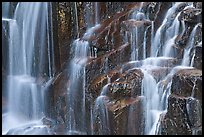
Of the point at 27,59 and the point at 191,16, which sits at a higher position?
the point at 191,16

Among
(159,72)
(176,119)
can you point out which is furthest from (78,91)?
(176,119)

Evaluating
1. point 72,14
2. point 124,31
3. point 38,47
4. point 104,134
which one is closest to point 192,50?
point 124,31

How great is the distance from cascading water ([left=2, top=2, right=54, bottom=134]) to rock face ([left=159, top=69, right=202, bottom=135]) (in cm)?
542

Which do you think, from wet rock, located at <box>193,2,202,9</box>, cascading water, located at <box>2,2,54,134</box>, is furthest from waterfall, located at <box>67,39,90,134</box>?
wet rock, located at <box>193,2,202,9</box>

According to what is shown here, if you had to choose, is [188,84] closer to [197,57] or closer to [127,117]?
[197,57]

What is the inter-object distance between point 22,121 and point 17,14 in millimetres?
4333

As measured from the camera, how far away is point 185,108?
36.4 feet

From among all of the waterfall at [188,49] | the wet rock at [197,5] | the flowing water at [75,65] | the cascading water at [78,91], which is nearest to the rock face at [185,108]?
the flowing water at [75,65]

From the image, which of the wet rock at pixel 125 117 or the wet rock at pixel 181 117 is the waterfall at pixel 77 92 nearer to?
the wet rock at pixel 125 117

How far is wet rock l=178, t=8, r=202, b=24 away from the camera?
42.9 feet

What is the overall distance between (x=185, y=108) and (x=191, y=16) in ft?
11.6

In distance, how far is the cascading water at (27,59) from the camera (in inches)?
599

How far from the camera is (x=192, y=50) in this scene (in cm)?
1259

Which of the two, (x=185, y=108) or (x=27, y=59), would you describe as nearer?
(x=185, y=108)
